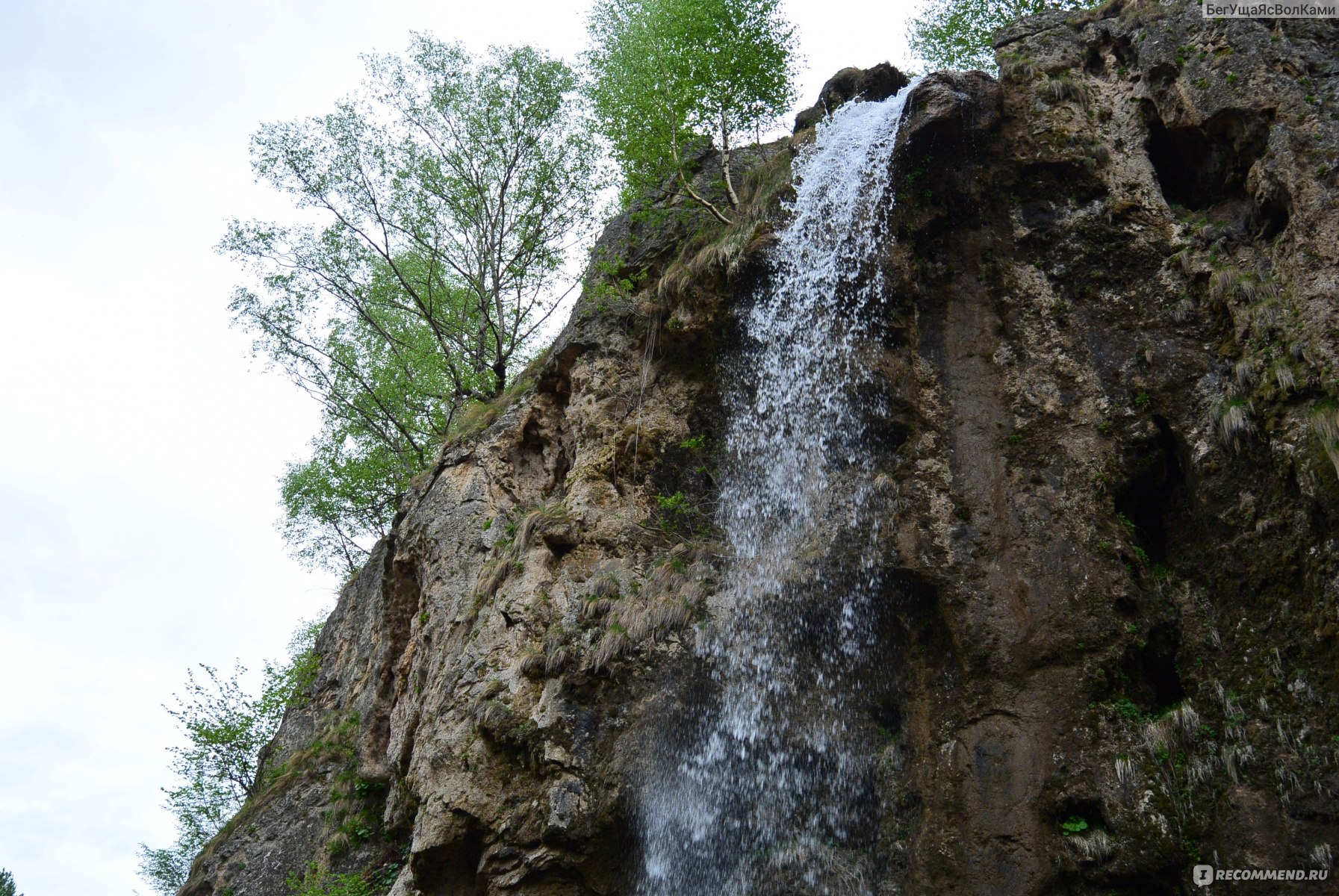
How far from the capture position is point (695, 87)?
17.5 meters

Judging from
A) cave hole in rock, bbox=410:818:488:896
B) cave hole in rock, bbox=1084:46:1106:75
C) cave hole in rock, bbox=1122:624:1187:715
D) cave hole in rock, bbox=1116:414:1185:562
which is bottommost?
cave hole in rock, bbox=410:818:488:896

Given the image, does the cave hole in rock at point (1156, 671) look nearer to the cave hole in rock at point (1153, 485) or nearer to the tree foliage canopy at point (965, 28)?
the cave hole in rock at point (1153, 485)

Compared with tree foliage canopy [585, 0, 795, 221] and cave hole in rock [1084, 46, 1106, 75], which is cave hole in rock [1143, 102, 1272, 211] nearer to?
cave hole in rock [1084, 46, 1106, 75]

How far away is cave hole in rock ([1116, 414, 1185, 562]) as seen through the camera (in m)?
11.0

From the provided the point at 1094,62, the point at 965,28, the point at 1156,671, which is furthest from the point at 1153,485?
the point at 965,28

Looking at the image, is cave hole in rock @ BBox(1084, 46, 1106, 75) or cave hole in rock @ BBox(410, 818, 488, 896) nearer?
cave hole in rock @ BBox(410, 818, 488, 896)

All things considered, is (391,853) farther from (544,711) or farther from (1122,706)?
(1122,706)

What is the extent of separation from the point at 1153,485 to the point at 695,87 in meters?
11.0

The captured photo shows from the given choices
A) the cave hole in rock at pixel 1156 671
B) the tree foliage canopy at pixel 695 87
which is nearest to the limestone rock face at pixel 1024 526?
the cave hole in rock at pixel 1156 671

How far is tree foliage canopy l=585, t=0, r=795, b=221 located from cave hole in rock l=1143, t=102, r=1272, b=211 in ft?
23.2

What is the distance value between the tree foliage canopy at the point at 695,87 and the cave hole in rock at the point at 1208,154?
708 cm

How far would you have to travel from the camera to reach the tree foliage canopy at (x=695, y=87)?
17641 millimetres

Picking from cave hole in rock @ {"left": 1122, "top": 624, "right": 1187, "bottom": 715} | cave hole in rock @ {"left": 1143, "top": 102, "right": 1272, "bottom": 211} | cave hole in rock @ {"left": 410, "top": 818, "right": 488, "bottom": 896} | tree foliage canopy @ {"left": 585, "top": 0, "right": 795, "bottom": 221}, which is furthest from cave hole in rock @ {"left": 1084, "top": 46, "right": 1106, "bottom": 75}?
cave hole in rock @ {"left": 410, "top": 818, "right": 488, "bottom": 896}

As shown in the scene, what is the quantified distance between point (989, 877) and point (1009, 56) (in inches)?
458
